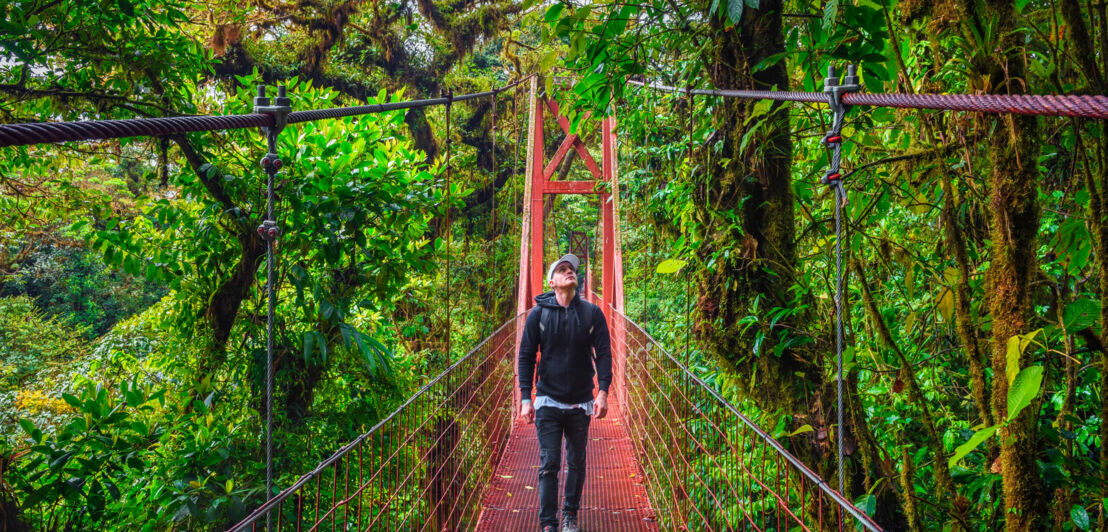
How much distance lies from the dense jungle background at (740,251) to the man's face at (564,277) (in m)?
0.37

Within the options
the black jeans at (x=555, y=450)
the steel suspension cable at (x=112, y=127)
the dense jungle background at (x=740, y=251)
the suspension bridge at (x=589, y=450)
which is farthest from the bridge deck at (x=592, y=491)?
the steel suspension cable at (x=112, y=127)

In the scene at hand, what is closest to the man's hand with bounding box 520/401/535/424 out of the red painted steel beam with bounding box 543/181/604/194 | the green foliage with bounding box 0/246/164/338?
the red painted steel beam with bounding box 543/181/604/194

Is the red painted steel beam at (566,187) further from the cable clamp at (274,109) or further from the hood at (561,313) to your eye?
the cable clamp at (274,109)

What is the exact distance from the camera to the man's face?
6.52 ft

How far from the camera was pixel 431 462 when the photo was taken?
170cm

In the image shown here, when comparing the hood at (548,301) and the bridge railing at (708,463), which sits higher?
the hood at (548,301)

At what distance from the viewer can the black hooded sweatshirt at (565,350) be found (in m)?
→ 1.93

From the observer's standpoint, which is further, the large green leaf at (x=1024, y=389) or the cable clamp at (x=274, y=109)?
the cable clamp at (x=274, y=109)

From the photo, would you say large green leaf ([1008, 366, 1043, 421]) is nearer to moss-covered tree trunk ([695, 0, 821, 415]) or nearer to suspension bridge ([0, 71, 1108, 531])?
suspension bridge ([0, 71, 1108, 531])

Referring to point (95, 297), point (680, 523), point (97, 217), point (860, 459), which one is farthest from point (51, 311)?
point (860, 459)

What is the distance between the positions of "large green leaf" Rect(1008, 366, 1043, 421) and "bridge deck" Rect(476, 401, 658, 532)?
5.77ft

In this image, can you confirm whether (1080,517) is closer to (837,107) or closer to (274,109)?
(837,107)

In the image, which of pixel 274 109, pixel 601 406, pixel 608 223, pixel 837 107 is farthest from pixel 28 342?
pixel 837 107

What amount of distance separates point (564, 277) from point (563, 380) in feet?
1.06
